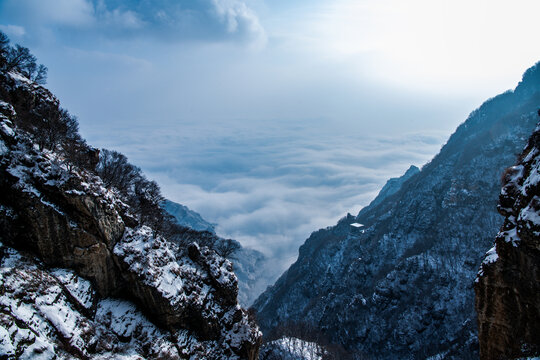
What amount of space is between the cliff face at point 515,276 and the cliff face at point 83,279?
42584mm

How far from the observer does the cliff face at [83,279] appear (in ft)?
117

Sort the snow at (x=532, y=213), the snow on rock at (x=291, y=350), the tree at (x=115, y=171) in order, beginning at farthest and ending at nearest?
1. the snow on rock at (x=291, y=350)
2. the tree at (x=115, y=171)
3. the snow at (x=532, y=213)

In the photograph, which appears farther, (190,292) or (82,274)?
(190,292)

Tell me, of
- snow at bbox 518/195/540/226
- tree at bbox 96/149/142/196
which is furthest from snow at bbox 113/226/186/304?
snow at bbox 518/195/540/226

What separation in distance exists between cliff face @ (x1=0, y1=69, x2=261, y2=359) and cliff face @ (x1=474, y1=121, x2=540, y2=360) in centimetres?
4258

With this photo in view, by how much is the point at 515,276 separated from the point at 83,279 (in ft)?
174

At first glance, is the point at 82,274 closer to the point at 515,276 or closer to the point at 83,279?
the point at 83,279

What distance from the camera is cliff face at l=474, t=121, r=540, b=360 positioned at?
25484mm

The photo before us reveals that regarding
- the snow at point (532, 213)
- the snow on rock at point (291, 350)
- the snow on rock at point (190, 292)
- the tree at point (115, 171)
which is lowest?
the snow on rock at point (291, 350)

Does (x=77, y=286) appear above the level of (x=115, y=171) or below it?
below

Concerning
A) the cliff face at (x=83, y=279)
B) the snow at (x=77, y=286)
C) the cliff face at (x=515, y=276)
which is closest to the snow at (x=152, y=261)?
the cliff face at (x=83, y=279)

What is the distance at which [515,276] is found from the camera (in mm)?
26938

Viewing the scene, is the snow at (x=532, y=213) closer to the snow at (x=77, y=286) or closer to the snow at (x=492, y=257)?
the snow at (x=492, y=257)

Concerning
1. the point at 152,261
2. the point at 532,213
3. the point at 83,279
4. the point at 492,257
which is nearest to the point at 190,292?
the point at 152,261
